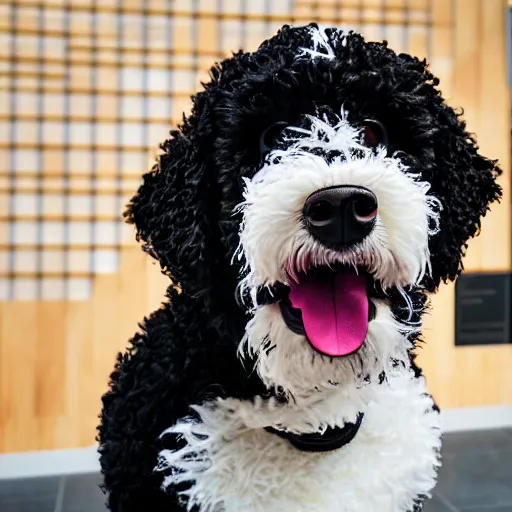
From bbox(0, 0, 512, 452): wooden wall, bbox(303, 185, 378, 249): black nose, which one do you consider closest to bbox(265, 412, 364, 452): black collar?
bbox(303, 185, 378, 249): black nose

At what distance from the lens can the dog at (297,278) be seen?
735mm

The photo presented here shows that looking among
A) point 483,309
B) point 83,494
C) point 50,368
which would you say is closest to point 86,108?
point 50,368

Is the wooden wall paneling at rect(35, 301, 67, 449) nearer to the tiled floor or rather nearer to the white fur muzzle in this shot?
the tiled floor

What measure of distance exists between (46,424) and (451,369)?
4.53 feet

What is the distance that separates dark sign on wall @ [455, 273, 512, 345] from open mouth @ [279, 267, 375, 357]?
152 cm

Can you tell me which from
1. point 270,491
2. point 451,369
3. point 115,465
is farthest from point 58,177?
point 451,369

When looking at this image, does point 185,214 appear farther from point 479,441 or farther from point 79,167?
point 479,441

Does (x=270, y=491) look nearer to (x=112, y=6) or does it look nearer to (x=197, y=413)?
(x=197, y=413)

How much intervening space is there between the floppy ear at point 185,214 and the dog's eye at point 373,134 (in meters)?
0.21

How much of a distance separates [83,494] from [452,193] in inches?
56.0

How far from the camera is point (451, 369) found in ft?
7.22

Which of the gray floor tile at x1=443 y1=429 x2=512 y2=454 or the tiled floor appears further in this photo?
the gray floor tile at x1=443 y1=429 x2=512 y2=454

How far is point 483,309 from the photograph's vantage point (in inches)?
87.8

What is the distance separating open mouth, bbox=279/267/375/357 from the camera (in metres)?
0.75
